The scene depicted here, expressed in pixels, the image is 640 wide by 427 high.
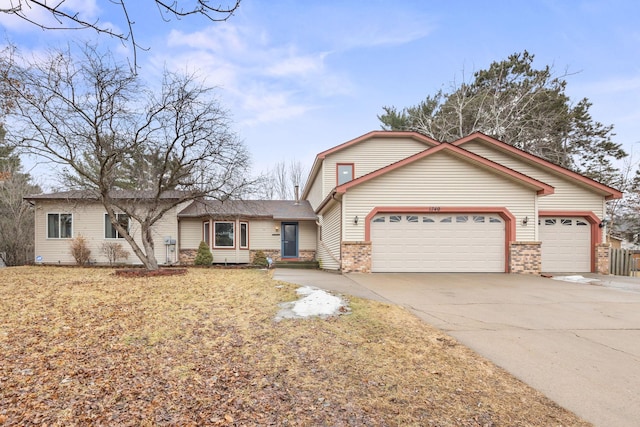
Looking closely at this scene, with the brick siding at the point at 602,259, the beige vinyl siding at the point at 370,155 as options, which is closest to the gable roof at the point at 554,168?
the brick siding at the point at 602,259

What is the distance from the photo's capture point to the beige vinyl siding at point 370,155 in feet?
51.2

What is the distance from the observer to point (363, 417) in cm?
274

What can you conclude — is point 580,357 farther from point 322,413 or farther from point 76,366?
point 76,366

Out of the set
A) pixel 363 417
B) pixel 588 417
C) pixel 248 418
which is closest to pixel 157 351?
pixel 248 418

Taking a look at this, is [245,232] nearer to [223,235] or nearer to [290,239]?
[223,235]

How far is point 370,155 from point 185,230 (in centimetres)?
970

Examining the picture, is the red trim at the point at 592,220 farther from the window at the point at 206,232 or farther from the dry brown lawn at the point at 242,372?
the window at the point at 206,232

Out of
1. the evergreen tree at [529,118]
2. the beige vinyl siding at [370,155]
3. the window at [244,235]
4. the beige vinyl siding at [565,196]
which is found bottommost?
the window at [244,235]

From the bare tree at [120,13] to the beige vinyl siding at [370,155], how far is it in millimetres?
12702

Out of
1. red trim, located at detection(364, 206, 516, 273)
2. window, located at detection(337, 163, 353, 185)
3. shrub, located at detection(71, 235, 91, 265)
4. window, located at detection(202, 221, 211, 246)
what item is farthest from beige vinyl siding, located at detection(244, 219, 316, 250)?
shrub, located at detection(71, 235, 91, 265)

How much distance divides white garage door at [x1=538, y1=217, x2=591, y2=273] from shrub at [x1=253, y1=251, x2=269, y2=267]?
11218mm

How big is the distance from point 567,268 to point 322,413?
13.7m

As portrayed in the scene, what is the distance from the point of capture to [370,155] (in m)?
15.8

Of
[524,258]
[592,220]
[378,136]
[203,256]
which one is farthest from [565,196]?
[203,256]
